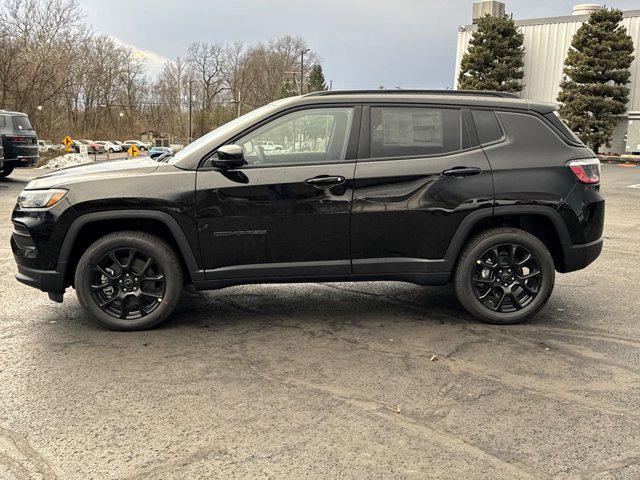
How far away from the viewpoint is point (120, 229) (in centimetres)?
474

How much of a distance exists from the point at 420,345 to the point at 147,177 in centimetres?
236

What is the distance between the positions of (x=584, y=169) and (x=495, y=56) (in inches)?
1373

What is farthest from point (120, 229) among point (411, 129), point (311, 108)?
point (411, 129)

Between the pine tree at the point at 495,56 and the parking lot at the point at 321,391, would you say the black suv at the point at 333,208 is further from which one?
the pine tree at the point at 495,56

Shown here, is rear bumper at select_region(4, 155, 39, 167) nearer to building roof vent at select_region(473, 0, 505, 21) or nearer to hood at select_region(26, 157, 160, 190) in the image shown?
hood at select_region(26, 157, 160, 190)

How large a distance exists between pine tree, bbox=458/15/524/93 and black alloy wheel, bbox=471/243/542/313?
33693 millimetres

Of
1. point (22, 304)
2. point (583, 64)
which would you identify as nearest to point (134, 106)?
point (583, 64)

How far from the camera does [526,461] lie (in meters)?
2.89

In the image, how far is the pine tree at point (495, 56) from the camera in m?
36.6

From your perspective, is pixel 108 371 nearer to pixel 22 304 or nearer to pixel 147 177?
pixel 147 177

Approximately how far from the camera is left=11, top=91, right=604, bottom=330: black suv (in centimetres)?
458

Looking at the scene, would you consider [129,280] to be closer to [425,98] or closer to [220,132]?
[220,132]

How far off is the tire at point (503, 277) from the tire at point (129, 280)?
227 centimetres

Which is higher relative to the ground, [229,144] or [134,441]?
[229,144]
